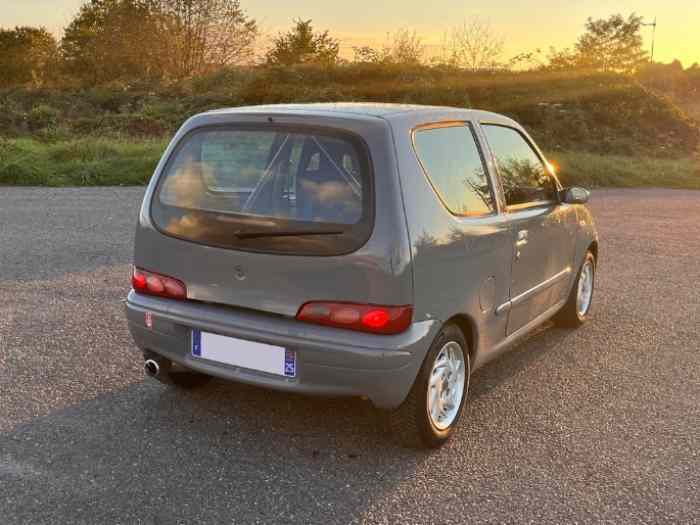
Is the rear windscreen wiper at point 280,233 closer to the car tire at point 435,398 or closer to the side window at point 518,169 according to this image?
the car tire at point 435,398

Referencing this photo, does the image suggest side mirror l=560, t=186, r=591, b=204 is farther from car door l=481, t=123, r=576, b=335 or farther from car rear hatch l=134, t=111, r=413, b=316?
car rear hatch l=134, t=111, r=413, b=316

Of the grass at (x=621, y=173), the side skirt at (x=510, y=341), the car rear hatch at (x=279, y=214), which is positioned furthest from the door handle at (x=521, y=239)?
the grass at (x=621, y=173)

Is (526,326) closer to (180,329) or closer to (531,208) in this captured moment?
(531,208)

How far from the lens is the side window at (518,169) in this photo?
14.4ft

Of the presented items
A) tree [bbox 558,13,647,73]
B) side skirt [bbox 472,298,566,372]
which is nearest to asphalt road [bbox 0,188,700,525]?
side skirt [bbox 472,298,566,372]

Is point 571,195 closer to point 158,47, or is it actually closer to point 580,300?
point 580,300

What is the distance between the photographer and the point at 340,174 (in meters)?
3.36

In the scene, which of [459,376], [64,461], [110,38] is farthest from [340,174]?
[110,38]

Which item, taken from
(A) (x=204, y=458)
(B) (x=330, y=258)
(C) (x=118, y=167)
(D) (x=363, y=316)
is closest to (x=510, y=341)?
(D) (x=363, y=316)

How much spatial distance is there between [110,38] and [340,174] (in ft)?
110

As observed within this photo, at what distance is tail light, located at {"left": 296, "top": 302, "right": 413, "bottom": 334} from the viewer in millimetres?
3199

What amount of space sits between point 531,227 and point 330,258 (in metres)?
1.73

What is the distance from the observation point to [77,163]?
15.8m

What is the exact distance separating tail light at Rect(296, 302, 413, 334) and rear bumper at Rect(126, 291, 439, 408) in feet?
0.10
